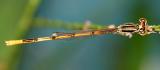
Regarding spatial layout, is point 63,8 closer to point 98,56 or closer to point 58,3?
point 58,3

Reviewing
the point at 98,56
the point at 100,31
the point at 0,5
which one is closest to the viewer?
the point at 100,31

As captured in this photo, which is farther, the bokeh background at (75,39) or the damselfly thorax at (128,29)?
the bokeh background at (75,39)

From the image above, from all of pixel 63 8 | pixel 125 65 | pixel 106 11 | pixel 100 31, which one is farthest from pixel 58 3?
pixel 100 31

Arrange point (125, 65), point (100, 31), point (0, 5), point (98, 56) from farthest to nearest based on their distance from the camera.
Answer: point (98, 56) → point (125, 65) → point (0, 5) → point (100, 31)

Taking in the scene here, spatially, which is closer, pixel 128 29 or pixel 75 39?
pixel 128 29

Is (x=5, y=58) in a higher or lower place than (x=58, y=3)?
lower

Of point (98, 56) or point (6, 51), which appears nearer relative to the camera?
point (6, 51)

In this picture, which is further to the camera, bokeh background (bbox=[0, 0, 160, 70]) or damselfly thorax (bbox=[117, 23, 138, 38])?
bokeh background (bbox=[0, 0, 160, 70])


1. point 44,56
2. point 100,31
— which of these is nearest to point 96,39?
point 44,56
